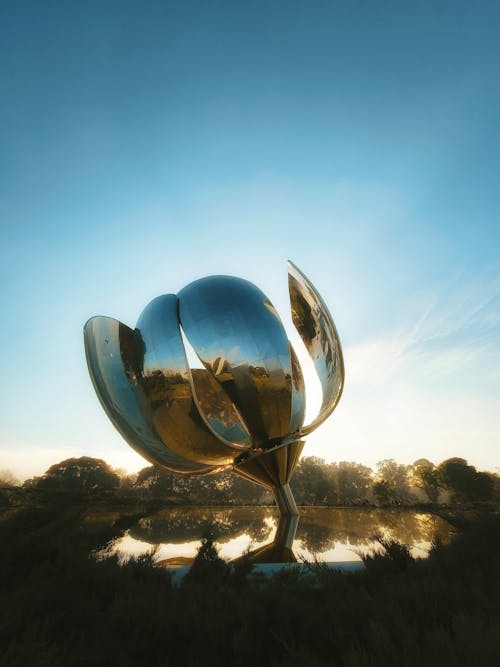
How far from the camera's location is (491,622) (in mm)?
2152

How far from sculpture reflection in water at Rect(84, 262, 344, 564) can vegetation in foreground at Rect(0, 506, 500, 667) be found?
7.54 ft

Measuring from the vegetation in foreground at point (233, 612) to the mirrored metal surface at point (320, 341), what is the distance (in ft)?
9.92

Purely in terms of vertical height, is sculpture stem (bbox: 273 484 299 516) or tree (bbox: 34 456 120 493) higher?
tree (bbox: 34 456 120 493)

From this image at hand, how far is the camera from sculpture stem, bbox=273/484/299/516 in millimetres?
6891

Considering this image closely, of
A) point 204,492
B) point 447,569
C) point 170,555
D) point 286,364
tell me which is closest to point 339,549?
point 447,569

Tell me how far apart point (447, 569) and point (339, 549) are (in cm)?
207

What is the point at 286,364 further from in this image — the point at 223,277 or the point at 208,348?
the point at 223,277

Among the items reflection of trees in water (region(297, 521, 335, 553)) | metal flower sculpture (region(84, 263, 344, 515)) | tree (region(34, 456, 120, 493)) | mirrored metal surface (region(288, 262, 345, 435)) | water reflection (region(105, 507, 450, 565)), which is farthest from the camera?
tree (region(34, 456, 120, 493))

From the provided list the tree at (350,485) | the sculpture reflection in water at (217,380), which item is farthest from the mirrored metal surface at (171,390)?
the tree at (350,485)

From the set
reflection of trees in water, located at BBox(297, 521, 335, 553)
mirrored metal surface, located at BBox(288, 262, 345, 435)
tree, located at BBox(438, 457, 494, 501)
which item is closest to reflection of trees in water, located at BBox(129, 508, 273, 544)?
reflection of trees in water, located at BBox(297, 521, 335, 553)

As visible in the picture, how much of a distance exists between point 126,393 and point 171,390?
1.49m

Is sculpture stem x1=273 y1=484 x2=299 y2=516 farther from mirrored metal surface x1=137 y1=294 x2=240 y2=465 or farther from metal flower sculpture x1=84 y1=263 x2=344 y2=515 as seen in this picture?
mirrored metal surface x1=137 y1=294 x2=240 y2=465

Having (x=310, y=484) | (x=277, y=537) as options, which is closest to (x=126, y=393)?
(x=277, y=537)

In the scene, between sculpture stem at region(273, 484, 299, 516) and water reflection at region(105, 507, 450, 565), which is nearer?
water reflection at region(105, 507, 450, 565)
